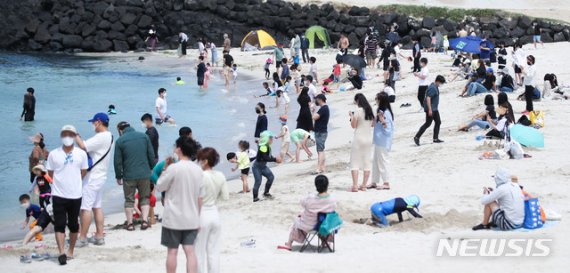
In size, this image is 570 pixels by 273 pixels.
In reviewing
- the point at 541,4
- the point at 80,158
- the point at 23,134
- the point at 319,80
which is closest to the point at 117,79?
the point at 319,80

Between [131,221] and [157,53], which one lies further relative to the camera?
[157,53]

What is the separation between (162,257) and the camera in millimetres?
10484

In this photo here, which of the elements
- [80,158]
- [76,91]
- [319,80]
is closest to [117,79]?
[76,91]

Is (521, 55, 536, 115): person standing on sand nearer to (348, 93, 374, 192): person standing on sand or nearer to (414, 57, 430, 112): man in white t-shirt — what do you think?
(414, 57, 430, 112): man in white t-shirt

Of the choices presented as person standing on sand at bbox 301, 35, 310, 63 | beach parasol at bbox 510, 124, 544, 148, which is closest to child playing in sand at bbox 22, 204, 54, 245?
beach parasol at bbox 510, 124, 544, 148

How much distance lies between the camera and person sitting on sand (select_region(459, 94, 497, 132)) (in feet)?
59.5

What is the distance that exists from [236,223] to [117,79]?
28.4 metres

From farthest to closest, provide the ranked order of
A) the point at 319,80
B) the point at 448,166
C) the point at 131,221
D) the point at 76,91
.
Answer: the point at 76,91 < the point at 319,80 < the point at 448,166 < the point at 131,221

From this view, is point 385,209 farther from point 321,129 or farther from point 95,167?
point 321,129

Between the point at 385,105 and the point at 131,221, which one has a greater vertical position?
the point at 385,105

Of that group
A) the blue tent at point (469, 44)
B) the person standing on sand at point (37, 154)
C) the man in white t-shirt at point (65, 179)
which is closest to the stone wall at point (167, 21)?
the blue tent at point (469, 44)

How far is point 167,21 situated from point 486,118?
1487 inches

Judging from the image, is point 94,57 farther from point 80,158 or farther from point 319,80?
point 80,158

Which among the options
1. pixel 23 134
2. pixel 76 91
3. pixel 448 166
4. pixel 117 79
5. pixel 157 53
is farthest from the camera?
pixel 157 53
